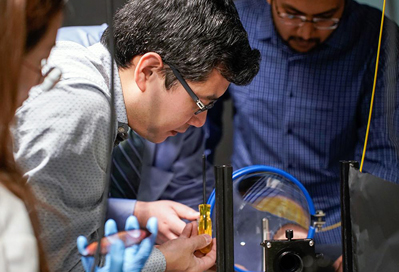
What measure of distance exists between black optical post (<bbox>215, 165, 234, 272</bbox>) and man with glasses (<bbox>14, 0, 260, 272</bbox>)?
0.49 feet

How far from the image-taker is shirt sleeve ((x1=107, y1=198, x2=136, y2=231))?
5.04 feet

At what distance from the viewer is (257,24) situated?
174 cm

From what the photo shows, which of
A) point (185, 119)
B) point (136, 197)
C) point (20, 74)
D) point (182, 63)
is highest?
point (20, 74)

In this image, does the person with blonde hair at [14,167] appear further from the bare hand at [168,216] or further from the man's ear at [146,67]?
the bare hand at [168,216]

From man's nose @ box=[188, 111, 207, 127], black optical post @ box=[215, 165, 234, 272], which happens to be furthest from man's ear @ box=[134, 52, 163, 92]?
black optical post @ box=[215, 165, 234, 272]

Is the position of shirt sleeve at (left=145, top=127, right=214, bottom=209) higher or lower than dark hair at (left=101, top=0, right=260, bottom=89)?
lower

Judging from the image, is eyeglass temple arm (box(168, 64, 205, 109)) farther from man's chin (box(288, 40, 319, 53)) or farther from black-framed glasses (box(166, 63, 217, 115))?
man's chin (box(288, 40, 319, 53))

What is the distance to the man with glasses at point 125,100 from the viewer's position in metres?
1.02

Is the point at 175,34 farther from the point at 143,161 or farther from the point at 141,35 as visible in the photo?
the point at 143,161

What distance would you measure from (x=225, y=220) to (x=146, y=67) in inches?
14.9

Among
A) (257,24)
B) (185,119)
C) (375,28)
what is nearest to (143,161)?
(185,119)

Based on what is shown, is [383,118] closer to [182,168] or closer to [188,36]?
[182,168]

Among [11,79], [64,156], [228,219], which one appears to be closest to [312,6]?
[228,219]

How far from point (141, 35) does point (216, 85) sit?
Result: 201mm
